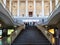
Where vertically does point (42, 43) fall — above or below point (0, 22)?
below

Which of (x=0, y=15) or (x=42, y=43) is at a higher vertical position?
(x=0, y=15)

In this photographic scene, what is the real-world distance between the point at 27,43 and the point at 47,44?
175 centimetres

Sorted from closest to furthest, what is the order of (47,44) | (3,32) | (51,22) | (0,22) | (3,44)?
(3,44) → (47,44) → (3,32) → (0,22) → (51,22)

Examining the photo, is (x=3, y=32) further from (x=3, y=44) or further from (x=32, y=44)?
(x=3, y=44)

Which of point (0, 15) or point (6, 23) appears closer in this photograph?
point (0, 15)

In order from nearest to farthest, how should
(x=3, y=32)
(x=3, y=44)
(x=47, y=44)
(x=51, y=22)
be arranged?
(x=3, y=44) < (x=47, y=44) < (x=3, y=32) < (x=51, y=22)

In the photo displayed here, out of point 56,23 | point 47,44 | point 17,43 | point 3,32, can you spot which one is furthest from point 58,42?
point 56,23

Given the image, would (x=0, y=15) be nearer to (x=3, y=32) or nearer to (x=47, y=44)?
(x=3, y=32)

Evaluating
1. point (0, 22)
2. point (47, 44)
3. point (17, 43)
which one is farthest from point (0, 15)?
point (47, 44)

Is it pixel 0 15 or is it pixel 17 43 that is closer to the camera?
pixel 17 43

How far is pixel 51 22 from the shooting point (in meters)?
30.7

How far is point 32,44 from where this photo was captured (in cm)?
1684

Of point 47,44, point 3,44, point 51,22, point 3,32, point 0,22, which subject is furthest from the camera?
point 51,22

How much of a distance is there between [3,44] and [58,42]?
144 inches
